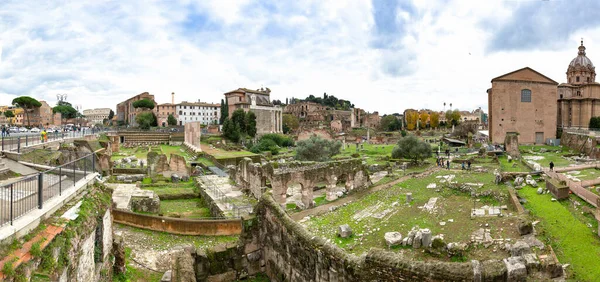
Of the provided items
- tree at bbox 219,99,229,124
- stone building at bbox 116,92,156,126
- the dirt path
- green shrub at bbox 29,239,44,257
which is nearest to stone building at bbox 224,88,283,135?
tree at bbox 219,99,229,124

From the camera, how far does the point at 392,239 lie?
43.1 feet

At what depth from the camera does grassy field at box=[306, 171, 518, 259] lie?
538 inches

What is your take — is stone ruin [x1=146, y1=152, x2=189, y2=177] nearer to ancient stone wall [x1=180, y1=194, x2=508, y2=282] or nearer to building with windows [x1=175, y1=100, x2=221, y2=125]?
ancient stone wall [x1=180, y1=194, x2=508, y2=282]

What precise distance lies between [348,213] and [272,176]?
4.53 m

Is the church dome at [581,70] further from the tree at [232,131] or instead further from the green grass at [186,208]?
the green grass at [186,208]

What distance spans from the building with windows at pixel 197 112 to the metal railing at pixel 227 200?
2966 inches

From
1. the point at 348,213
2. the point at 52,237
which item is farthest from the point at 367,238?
the point at 52,237

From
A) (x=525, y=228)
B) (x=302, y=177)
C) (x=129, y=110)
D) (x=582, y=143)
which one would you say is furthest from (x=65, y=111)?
(x=525, y=228)

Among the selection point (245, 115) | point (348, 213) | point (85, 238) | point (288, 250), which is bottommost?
point (348, 213)

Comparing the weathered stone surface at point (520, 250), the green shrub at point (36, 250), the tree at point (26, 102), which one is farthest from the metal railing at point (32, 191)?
the tree at point (26, 102)

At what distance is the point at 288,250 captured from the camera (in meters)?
8.59

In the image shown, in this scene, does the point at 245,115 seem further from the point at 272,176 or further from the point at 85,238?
the point at 85,238

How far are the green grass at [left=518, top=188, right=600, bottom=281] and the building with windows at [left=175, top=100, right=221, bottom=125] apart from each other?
88366 mm

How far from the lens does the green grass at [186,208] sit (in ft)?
60.0
